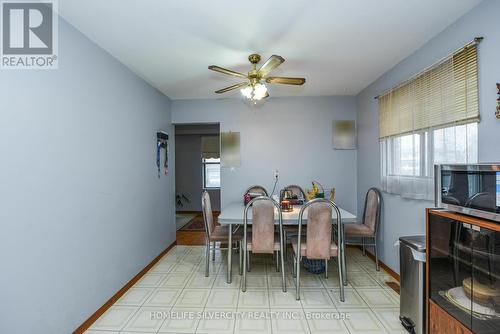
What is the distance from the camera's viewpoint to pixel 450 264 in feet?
5.14

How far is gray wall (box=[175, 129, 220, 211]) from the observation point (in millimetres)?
7148

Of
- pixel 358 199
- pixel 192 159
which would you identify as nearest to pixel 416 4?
pixel 358 199

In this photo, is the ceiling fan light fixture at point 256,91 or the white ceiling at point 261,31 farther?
the ceiling fan light fixture at point 256,91

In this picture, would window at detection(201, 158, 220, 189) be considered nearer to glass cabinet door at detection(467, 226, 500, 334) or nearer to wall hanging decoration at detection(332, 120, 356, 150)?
wall hanging decoration at detection(332, 120, 356, 150)

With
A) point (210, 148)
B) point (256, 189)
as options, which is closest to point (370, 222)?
point (256, 189)

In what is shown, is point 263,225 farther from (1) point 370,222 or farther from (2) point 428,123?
(2) point 428,123

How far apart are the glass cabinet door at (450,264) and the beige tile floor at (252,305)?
610mm

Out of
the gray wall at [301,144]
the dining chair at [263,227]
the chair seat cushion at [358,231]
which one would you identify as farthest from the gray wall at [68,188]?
the chair seat cushion at [358,231]

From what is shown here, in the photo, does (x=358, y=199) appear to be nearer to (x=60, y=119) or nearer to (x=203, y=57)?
(x=203, y=57)

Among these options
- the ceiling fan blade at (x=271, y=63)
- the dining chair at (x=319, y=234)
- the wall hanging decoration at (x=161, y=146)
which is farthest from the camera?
the wall hanging decoration at (x=161, y=146)

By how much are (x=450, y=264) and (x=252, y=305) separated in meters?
1.64

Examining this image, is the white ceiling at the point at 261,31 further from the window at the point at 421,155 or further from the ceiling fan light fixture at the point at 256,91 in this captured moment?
the window at the point at 421,155

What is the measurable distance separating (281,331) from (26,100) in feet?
8.10

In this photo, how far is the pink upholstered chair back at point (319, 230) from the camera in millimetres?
2346
